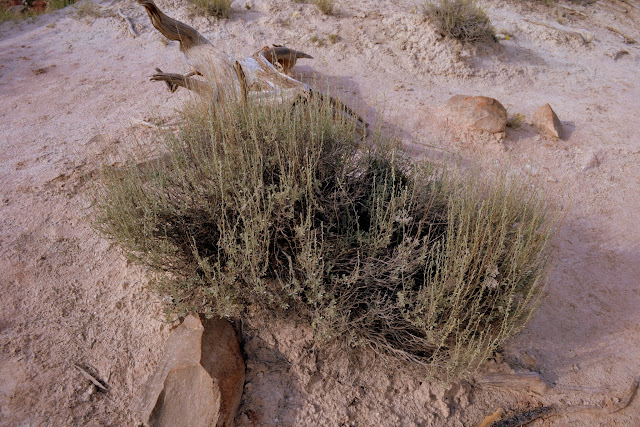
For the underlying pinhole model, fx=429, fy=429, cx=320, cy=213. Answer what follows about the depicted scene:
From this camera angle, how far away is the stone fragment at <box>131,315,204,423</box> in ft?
7.77

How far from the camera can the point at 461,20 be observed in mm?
6574

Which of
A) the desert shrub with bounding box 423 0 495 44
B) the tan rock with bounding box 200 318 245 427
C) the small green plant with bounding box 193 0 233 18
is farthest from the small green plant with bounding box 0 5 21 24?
the tan rock with bounding box 200 318 245 427

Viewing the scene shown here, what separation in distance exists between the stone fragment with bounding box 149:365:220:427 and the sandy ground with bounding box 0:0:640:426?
0.25 meters

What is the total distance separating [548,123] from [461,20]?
7.73 feet

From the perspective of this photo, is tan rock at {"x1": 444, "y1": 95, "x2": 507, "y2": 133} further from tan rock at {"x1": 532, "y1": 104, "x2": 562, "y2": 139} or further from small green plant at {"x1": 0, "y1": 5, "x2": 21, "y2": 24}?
small green plant at {"x1": 0, "y1": 5, "x2": 21, "y2": 24}

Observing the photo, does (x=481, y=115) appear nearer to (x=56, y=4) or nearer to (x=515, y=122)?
(x=515, y=122)

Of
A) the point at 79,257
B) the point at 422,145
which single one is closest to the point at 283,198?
the point at 79,257

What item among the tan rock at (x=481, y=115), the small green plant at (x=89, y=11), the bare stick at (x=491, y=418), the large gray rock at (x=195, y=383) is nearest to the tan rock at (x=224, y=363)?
the large gray rock at (x=195, y=383)

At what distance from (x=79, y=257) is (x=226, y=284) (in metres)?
1.33

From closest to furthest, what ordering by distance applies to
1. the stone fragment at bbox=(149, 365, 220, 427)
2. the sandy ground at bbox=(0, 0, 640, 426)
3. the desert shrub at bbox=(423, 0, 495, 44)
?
the stone fragment at bbox=(149, 365, 220, 427) < the sandy ground at bbox=(0, 0, 640, 426) < the desert shrub at bbox=(423, 0, 495, 44)

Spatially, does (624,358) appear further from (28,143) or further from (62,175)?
(28,143)

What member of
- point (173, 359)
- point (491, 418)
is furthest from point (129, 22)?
point (491, 418)

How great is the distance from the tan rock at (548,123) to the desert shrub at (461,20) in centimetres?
188

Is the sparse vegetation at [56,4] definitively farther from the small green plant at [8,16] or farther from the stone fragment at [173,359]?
the stone fragment at [173,359]
